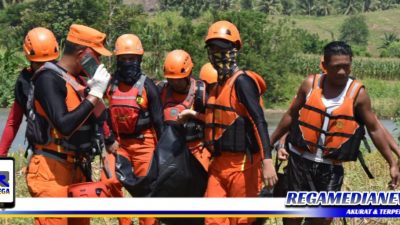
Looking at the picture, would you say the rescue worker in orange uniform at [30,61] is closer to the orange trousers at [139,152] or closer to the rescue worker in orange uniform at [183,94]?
the orange trousers at [139,152]

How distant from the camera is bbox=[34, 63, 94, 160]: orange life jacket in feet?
16.3

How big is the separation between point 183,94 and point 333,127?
1974 mm

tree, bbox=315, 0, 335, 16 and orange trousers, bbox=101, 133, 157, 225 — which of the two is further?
tree, bbox=315, 0, 335, 16

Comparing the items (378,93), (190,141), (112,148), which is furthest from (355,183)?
(378,93)

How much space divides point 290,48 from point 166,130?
42441 mm

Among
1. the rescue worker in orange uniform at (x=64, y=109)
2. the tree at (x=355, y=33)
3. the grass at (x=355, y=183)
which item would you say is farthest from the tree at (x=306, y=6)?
the rescue worker in orange uniform at (x=64, y=109)

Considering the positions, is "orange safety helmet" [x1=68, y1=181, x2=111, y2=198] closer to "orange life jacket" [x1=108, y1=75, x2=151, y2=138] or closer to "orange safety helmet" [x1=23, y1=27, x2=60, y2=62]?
"orange safety helmet" [x1=23, y1=27, x2=60, y2=62]

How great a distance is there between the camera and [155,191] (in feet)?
20.8


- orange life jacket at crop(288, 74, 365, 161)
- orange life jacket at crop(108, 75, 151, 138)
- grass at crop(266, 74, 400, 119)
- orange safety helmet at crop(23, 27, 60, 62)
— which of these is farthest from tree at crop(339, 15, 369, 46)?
orange safety helmet at crop(23, 27, 60, 62)

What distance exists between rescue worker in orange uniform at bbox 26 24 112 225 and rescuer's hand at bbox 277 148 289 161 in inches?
75.4

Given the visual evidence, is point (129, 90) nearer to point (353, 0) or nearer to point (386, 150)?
point (386, 150)

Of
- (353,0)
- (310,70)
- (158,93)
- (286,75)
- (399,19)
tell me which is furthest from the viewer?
(353,0)

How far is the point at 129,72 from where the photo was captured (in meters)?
7.05

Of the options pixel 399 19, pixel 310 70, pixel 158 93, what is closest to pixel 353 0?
pixel 399 19
